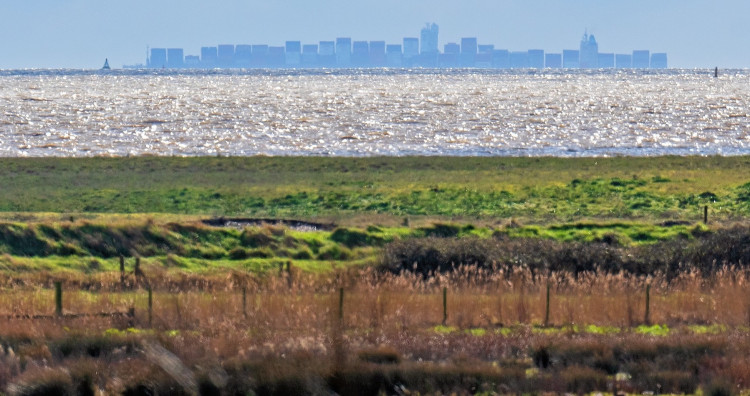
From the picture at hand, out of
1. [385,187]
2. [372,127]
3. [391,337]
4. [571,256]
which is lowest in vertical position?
[372,127]

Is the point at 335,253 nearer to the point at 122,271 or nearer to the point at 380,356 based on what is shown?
the point at 122,271

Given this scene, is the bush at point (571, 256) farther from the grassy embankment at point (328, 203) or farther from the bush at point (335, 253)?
the bush at point (335, 253)

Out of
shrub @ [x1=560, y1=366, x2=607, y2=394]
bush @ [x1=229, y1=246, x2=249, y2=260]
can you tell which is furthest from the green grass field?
shrub @ [x1=560, y1=366, x2=607, y2=394]

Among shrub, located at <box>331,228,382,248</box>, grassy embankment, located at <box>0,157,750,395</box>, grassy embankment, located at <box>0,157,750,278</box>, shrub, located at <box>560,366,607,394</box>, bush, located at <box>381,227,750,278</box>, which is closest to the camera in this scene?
shrub, located at <box>560,366,607,394</box>

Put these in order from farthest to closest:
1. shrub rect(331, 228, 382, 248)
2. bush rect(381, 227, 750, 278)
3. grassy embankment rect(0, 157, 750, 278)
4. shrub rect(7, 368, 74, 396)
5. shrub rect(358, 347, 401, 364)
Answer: shrub rect(331, 228, 382, 248) → grassy embankment rect(0, 157, 750, 278) → bush rect(381, 227, 750, 278) → shrub rect(358, 347, 401, 364) → shrub rect(7, 368, 74, 396)

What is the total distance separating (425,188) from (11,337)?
3168 cm

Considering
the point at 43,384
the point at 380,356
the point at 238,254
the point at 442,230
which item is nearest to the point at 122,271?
the point at 238,254

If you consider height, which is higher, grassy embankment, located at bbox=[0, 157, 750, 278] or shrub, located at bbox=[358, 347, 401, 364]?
shrub, located at bbox=[358, 347, 401, 364]

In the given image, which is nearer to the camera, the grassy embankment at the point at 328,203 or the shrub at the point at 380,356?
the shrub at the point at 380,356

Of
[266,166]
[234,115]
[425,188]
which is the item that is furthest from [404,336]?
[234,115]

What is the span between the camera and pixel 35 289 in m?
28.7

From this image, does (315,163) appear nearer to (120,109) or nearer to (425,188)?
(425,188)

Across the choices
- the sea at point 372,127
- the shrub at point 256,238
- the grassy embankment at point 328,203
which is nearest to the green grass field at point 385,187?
the grassy embankment at point 328,203

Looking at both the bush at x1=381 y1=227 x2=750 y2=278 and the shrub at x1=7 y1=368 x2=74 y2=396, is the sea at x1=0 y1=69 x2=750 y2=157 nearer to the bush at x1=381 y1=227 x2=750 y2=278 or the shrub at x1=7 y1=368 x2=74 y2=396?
the bush at x1=381 y1=227 x2=750 y2=278
